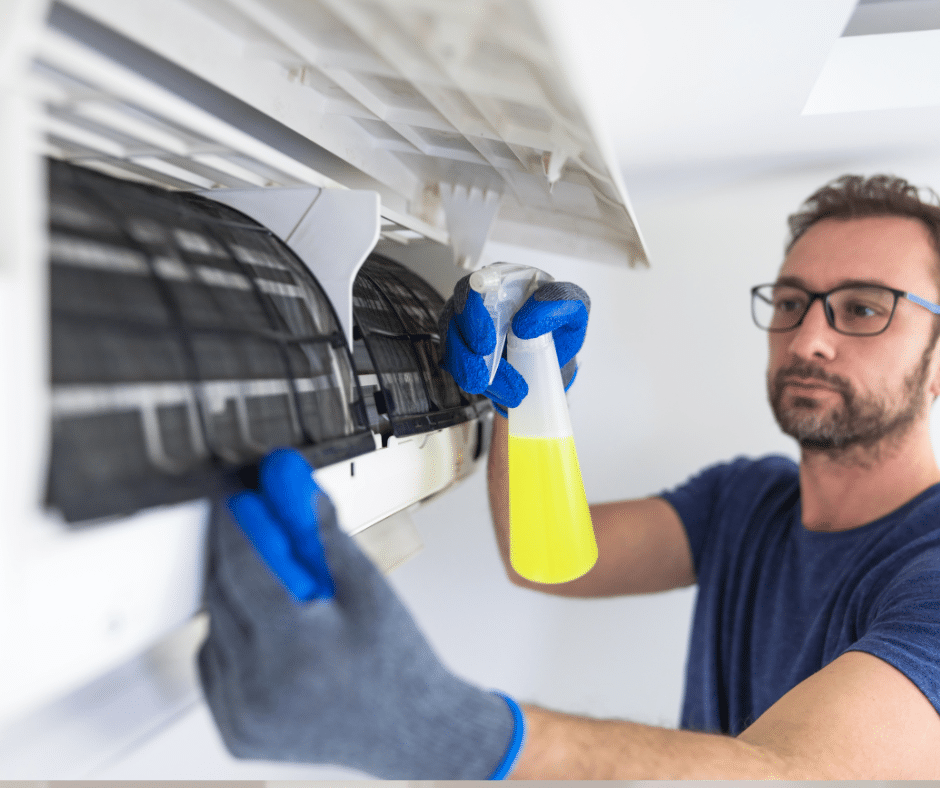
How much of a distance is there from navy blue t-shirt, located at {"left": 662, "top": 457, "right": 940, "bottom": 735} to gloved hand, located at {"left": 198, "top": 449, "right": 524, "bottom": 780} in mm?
709

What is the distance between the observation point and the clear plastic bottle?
0.98m

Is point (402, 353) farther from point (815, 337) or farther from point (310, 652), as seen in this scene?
point (815, 337)

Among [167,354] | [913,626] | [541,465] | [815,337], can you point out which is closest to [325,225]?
[167,354]

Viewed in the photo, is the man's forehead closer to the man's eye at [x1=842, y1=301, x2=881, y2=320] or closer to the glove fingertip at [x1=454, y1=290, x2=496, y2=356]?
the man's eye at [x1=842, y1=301, x2=881, y2=320]


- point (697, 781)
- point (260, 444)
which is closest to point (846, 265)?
point (697, 781)

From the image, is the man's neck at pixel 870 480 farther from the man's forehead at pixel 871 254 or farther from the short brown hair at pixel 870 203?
the short brown hair at pixel 870 203

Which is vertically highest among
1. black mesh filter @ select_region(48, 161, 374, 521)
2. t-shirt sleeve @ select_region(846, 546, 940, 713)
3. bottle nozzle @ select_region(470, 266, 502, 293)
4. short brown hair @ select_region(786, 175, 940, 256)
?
short brown hair @ select_region(786, 175, 940, 256)

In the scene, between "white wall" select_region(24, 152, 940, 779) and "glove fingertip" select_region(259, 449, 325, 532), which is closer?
"glove fingertip" select_region(259, 449, 325, 532)

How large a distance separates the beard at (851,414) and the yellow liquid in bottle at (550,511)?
76 cm

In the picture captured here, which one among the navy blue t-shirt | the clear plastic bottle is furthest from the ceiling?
the navy blue t-shirt

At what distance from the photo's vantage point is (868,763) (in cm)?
84

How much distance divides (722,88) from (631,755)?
40.5 inches

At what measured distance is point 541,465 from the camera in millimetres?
989

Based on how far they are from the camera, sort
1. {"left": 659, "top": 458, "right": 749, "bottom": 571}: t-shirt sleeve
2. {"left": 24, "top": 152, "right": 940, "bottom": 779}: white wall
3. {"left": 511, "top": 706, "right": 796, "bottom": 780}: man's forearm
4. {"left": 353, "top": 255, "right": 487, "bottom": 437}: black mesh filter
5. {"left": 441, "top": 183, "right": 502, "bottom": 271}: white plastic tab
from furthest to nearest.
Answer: {"left": 24, "top": 152, "right": 940, "bottom": 779}: white wall → {"left": 659, "top": 458, "right": 749, "bottom": 571}: t-shirt sleeve → {"left": 441, "top": 183, "right": 502, "bottom": 271}: white plastic tab → {"left": 353, "top": 255, "right": 487, "bottom": 437}: black mesh filter → {"left": 511, "top": 706, "right": 796, "bottom": 780}: man's forearm
